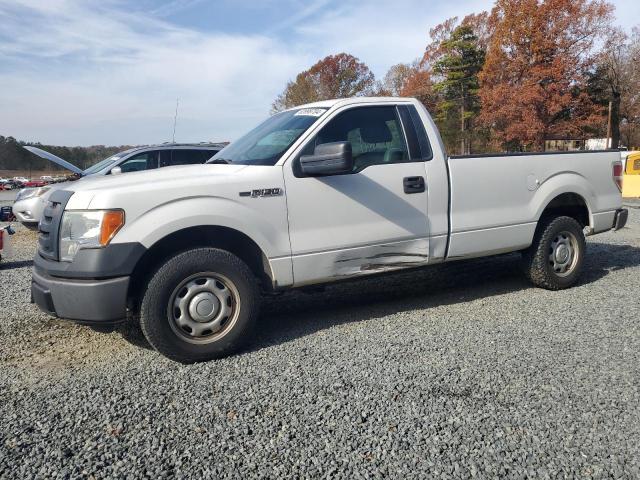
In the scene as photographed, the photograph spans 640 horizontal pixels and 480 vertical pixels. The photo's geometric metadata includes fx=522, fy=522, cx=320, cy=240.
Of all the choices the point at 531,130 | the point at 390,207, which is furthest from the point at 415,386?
the point at 531,130

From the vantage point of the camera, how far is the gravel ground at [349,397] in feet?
8.36

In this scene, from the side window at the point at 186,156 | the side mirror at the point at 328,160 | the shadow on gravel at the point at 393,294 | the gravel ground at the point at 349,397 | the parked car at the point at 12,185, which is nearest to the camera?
the gravel ground at the point at 349,397

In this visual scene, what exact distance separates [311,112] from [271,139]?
0.43 m

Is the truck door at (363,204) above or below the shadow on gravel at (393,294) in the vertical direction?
above

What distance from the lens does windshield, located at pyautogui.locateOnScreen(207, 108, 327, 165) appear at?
428 centimetres

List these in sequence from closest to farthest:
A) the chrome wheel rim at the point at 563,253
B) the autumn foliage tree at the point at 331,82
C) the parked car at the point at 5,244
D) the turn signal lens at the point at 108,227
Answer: the turn signal lens at the point at 108,227 → the chrome wheel rim at the point at 563,253 → the parked car at the point at 5,244 → the autumn foliage tree at the point at 331,82

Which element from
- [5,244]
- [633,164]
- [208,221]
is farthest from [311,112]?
[633,164]

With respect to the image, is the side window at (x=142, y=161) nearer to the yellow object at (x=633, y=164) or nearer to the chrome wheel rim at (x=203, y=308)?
the chrome wheel rim at (x=203, y=308)

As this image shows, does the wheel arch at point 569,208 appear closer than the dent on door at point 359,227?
No

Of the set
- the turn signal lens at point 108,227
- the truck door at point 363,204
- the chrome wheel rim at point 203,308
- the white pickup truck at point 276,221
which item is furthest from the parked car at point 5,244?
the truck door at point 363,204

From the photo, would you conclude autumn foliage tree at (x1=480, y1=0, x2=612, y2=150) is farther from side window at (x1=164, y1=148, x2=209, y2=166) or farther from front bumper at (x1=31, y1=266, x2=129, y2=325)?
front bumper at (x1=31, y1=266, x2=129, y2=325)

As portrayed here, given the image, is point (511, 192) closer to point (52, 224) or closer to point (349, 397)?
point (349, 397)

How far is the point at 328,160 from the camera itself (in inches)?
155

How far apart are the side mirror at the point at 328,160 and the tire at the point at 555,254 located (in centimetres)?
252
